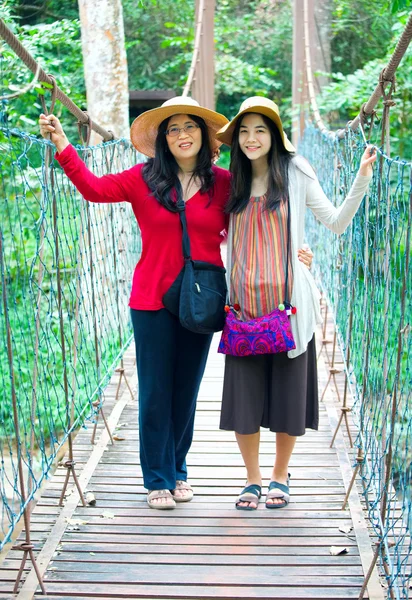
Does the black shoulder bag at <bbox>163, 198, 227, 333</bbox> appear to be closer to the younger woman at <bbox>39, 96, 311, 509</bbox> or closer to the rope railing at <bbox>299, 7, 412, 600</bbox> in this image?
the younger woman at <bbox>39, 96, 311, 509</bbox>

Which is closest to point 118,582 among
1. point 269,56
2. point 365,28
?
point 365,28

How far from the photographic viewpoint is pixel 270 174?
2.01m

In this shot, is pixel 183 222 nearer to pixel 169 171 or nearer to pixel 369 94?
pixel 169 171

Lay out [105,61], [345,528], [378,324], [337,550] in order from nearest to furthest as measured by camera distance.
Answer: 1. [337,550]
2. [345,528]
3. [378,324]
4. [105,61]

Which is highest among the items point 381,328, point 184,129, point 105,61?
point 105,61

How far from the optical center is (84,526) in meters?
2.06

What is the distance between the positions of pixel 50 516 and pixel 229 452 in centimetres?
69

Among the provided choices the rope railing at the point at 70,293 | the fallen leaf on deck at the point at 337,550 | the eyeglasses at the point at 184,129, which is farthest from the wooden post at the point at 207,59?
the fallen leaf on deck at the point at 337,550

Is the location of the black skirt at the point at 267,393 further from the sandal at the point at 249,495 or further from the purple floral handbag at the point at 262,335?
the sandal at the point at 249,495

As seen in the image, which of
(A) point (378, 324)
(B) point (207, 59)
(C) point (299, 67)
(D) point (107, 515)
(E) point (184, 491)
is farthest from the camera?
(C) point (299, 67)

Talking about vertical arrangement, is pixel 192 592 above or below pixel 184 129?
below

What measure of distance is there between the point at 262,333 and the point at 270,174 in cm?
40

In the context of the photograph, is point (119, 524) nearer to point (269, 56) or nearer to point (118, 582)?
point (118, 582)

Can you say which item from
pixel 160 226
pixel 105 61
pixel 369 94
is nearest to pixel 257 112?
pixel 160 226
